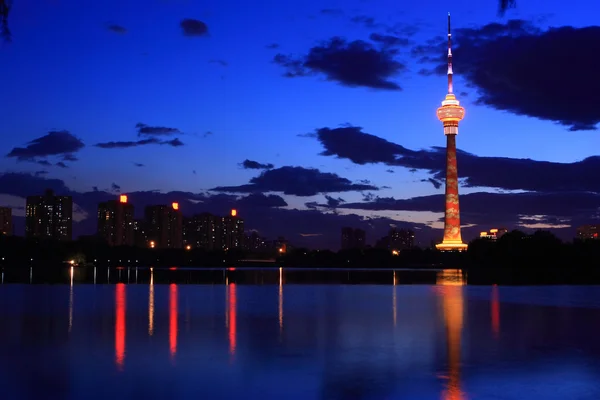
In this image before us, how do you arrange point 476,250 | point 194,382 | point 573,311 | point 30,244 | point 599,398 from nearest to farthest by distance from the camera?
1. point 599,398
2. point 194,382
3. point 573,311
4. point 476,250
5. point 30,244

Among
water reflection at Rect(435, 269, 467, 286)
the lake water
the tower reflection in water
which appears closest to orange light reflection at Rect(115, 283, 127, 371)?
the lake water

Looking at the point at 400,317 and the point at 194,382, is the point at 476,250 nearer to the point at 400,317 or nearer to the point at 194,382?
the point at 400,317

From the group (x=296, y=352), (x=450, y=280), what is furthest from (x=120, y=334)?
(x=450, y=280)

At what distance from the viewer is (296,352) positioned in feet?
79.4

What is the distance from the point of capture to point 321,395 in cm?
1692

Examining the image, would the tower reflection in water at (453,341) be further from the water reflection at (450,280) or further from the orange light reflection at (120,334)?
the water reflection at (450,280)

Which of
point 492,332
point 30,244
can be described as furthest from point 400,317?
point 30,244

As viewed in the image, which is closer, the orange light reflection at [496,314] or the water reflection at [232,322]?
the water reflection at [232,322]

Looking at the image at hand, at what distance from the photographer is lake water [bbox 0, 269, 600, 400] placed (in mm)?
17750

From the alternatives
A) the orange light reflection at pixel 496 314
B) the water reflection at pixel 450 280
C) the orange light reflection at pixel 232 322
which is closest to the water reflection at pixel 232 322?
the orange light reflection at pixel 232 322

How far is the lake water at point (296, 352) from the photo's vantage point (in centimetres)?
1775

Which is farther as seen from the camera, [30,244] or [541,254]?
[30,244]

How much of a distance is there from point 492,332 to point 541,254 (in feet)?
372

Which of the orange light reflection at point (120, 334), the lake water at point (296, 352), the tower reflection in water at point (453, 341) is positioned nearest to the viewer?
the tower reflection in water at point (453, 341)
